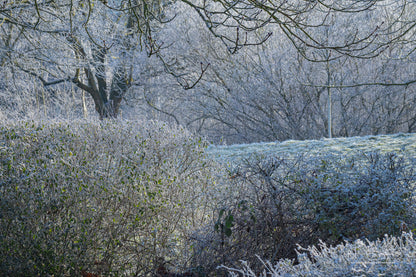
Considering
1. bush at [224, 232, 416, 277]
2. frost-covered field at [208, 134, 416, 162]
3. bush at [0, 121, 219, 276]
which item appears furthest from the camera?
frost-covered field at [208, 134, 416, 162]

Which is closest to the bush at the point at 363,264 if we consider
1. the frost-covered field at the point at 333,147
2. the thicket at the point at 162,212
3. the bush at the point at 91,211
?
the thicket at the point at 162,212

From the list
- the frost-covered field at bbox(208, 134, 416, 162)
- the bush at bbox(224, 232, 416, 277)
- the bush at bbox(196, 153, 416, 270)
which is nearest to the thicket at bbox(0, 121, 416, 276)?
the bush at bbox(196, 153, 416, 270)

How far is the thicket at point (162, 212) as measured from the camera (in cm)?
369

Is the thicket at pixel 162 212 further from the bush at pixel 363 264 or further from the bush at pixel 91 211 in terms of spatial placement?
the bush at pixel 363 264

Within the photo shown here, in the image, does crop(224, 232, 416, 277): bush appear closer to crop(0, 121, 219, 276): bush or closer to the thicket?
the thicket

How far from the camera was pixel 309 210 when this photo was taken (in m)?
3.82

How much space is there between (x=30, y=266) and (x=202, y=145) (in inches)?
86.0

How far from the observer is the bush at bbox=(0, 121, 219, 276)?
12.3ft

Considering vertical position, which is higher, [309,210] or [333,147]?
[333,147]

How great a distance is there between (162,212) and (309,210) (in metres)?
1.37

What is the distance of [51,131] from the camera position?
4566 mm

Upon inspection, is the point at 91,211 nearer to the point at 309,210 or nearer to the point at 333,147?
the point at 309,210

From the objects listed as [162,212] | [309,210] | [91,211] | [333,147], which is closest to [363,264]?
[309,210]

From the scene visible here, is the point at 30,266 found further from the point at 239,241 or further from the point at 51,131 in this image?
the point at 239,241
